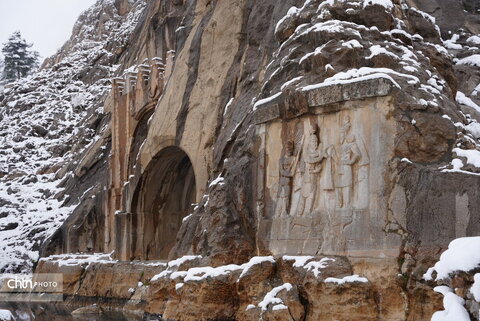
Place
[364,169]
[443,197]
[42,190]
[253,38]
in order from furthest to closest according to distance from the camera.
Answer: [42,190]
[253,38]
[364,169]
[443,197]

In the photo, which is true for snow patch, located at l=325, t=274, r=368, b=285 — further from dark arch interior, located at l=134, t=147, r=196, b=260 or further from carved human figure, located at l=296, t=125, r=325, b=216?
dark arch interior, located at l=134, t=147, r=196, b=260

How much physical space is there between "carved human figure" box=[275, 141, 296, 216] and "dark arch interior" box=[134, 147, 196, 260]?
1219 centimetres

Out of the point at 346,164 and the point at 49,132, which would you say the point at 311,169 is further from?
the point at 49,132

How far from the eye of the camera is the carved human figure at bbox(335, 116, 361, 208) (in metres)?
15.1

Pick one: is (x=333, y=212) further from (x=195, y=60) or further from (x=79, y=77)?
(x=79, y=77)

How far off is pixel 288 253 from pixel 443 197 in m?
4.04

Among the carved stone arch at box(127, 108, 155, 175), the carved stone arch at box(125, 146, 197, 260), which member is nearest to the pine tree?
the carved stone arch at box(127, 108, 155, 175)

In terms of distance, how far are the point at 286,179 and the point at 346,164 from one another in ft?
6.28

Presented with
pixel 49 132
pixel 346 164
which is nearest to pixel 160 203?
pixel 346 164

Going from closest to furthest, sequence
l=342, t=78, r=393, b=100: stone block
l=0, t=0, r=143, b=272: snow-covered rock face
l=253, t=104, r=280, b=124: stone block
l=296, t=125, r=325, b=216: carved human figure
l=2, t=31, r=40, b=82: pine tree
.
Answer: l=342, t=78, r=393, b=100: stone block, l=296, t=125, r=325, b=216: carved human figure, l=253, t=104, r=280, b=124: stone block, l=0, t=0, r=143, b=272: snow-covered rock face, l=2, t=31, r=40, b=82: pine tree

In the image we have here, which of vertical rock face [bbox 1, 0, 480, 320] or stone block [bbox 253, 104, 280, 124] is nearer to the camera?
vertical rock face [bbox 1, 0, 480, 320]

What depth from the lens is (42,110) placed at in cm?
5075

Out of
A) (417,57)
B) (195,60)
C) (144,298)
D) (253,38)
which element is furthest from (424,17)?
(144,298)

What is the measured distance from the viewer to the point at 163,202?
29.6m
